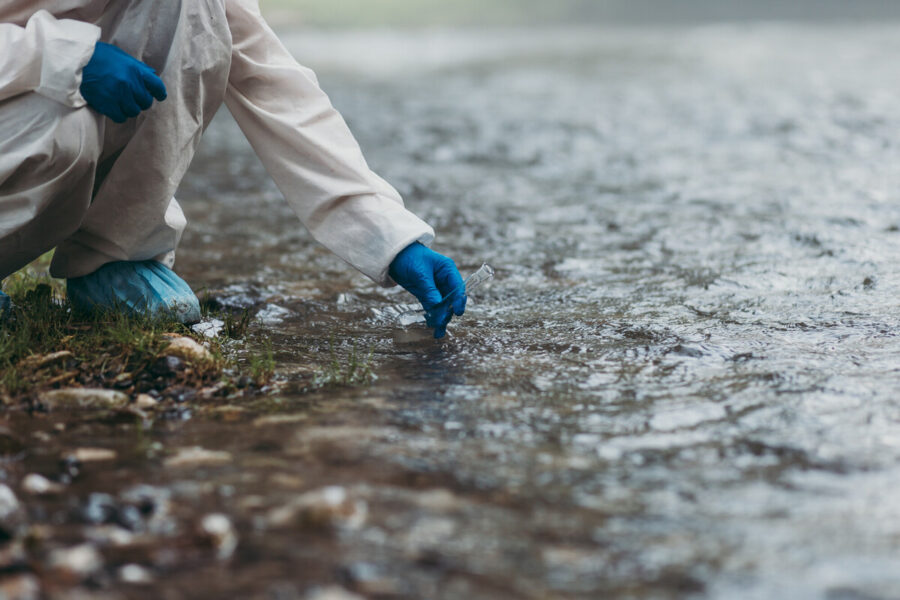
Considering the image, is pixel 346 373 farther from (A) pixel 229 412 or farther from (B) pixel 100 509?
(B) pixel 100 509

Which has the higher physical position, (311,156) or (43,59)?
(43,59)

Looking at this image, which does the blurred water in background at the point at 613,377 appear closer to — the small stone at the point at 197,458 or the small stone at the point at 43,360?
the small stone at the point at 197,458

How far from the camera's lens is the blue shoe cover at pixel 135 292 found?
8.93 feet

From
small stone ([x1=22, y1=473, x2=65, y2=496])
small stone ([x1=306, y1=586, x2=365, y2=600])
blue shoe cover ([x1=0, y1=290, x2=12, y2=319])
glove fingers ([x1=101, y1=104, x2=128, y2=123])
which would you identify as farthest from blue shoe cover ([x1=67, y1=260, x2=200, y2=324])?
small stone ([x1=306, y1=586, x2=365, y2=600])

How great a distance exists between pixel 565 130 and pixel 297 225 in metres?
3.91

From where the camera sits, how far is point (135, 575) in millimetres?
1438

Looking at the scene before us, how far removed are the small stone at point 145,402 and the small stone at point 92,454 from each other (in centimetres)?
27

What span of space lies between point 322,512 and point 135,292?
1.43 meters

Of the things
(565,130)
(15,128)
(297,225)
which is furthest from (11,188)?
(565,130)

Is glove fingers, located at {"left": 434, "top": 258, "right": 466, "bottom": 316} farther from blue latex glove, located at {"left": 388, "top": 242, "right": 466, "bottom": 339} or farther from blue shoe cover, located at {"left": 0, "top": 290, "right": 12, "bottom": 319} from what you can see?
blue shoe cover, located at {"left": 0, "top": 290, "right": 12, "bottom": 319}

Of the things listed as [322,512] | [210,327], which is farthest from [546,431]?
[210,327]

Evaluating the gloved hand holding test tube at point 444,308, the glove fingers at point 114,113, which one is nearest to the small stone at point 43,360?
the glove fingers at point 114,113

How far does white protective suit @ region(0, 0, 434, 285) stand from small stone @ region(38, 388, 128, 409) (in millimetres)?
521

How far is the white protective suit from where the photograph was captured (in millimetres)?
2355
